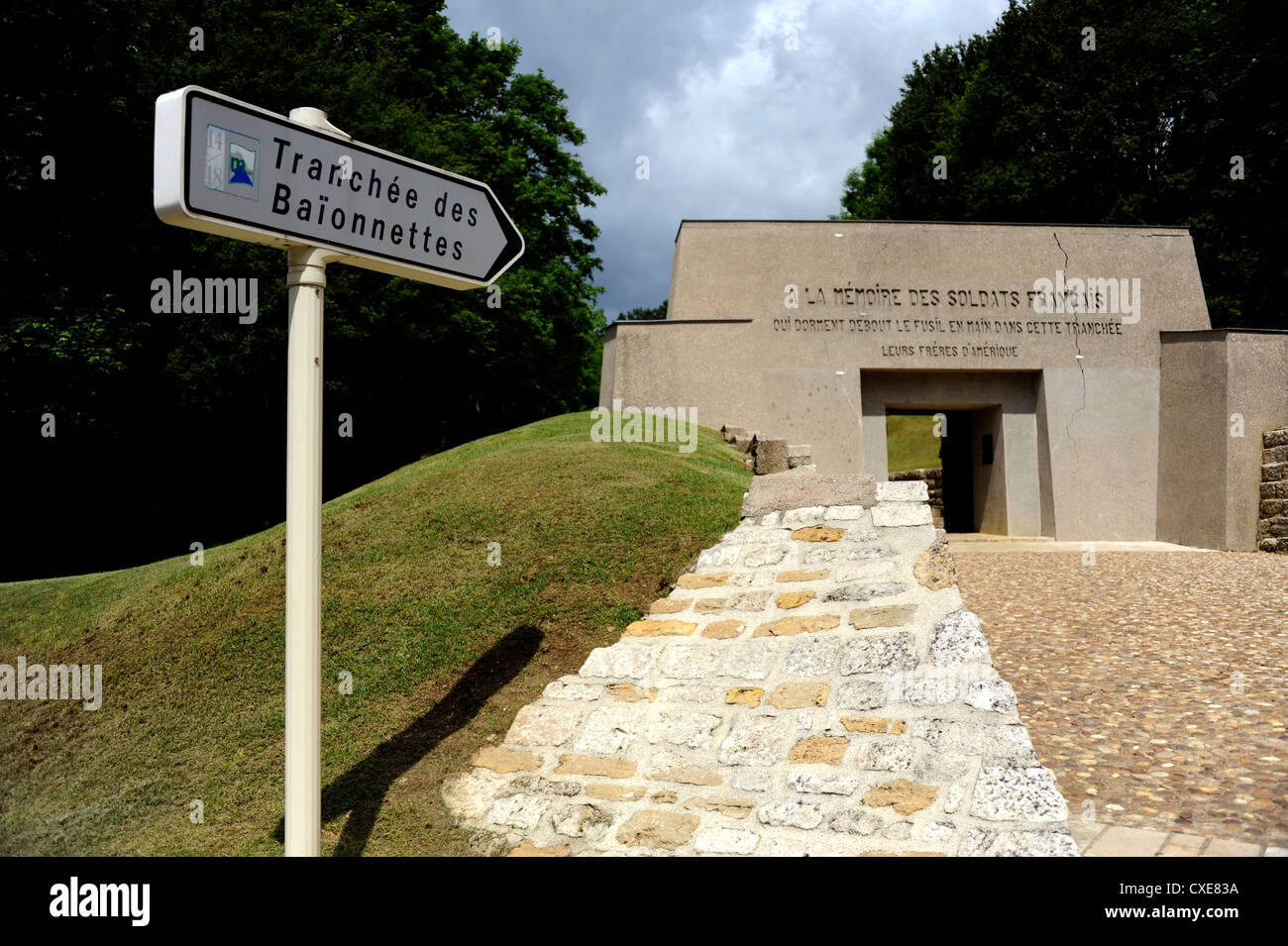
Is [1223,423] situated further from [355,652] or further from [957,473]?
[355,652]

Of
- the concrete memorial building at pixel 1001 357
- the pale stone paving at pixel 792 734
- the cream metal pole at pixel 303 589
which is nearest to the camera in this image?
the cream metal pole at pixel 303 589

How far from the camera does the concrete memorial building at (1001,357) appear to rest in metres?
17.0

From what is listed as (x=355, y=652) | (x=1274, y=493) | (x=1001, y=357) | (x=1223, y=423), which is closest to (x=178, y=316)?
(x=355, y=652)

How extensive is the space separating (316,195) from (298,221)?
0.13 metres

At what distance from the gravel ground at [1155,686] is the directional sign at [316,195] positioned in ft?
13.0

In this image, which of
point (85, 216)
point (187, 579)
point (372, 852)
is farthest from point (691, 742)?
point (85, 216)

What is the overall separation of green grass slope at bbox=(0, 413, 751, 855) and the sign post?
150 cm

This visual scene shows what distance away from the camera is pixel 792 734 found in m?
4.11

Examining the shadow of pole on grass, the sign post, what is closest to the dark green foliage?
the shadow of pole on grass

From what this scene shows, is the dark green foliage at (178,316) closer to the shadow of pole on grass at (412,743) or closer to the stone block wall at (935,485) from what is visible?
the shadow of pole on grass at (412,743)

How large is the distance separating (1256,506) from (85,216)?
23.8 m

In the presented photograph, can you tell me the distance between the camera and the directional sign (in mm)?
2695

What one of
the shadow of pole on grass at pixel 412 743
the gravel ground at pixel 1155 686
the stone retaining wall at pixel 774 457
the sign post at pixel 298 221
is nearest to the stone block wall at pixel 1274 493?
the gravel ground at pixel 1155 686

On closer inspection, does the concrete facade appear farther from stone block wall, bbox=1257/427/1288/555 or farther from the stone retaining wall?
the stone retaining wall
